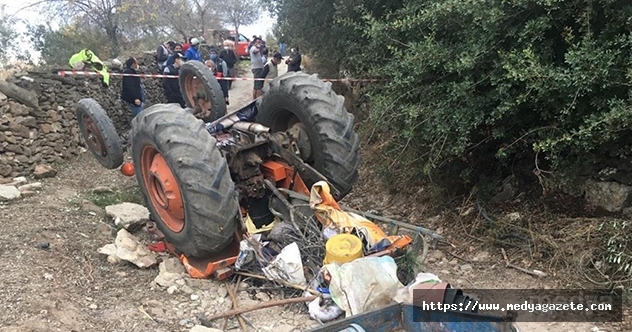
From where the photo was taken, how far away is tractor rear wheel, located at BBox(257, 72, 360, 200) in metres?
4.22

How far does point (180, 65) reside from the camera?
766cm

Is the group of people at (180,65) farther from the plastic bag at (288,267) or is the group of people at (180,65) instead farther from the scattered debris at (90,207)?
the plastic bag at (288,267)

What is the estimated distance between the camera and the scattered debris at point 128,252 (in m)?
4.05

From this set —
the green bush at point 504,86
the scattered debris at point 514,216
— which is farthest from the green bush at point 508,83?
the scattered debris at point 514,216

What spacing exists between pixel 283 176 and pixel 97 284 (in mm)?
1677

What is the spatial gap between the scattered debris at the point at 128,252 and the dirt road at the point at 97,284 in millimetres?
67

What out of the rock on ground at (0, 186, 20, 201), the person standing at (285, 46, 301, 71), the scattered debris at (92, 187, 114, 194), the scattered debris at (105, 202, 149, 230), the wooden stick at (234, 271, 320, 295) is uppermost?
the person standing at (285, 46, 301, 71)

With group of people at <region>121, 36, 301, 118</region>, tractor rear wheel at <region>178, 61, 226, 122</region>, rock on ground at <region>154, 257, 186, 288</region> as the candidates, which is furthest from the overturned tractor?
group of people at <region>121, 36, 301, 118</region>

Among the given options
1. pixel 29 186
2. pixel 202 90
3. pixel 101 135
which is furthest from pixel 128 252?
pixel 202 90

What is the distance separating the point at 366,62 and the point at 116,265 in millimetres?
4332

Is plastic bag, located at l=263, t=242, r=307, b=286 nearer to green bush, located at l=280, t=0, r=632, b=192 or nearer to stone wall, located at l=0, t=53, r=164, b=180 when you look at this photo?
green bush, located at l=280, t=0, r=632, b=192

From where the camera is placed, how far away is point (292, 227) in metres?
3.81

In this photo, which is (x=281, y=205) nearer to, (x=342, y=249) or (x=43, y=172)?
(x=342, y=249)

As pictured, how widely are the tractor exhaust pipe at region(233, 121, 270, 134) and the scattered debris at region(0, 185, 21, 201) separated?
9.42 ft
